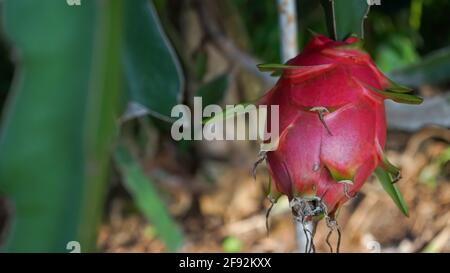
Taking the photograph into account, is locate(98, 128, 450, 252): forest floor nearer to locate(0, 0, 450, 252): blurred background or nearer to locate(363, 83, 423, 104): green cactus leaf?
locate(0, 0, 450, 252): blurred background

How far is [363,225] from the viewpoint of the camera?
1.52 meters

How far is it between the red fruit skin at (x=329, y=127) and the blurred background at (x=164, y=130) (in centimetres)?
7

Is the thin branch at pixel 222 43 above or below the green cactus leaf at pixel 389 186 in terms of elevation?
above

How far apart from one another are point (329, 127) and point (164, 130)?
75 cm

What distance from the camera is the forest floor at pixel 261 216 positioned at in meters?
1.50

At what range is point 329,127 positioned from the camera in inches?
17.5

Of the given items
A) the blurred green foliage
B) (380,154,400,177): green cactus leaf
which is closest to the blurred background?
the blurred green foliage

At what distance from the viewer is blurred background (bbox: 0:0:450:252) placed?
20.8 inches

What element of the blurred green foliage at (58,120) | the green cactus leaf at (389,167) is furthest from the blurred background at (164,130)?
the green cactus leaf at (389,167)

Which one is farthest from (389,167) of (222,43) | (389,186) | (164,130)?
(222,43)

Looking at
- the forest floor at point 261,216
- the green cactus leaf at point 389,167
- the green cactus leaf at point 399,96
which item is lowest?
the green cactus leaf at point 389,167

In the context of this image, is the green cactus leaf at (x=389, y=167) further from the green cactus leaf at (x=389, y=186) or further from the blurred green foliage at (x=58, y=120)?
the blurred green foliage at (x=58, y=120)
